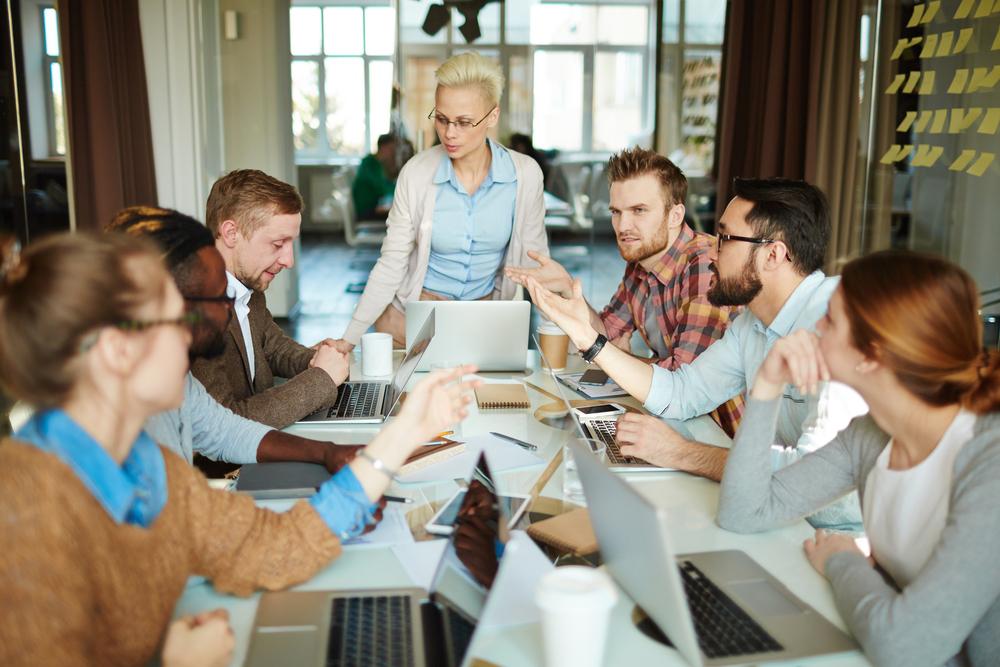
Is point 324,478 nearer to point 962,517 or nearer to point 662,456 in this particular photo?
point 662,456

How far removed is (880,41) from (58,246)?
3890 millimetres

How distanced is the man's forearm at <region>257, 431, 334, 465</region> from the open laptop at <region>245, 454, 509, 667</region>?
54 centimetres

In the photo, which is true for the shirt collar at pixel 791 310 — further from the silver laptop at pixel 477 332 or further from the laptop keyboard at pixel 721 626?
the laptop keyboard at pixel 721 626

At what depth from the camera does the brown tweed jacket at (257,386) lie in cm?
209

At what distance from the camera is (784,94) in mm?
4355

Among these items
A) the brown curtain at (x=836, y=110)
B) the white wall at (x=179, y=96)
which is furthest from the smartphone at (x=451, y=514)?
the white wall at (x=179, y=96)

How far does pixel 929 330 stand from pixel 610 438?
870 mm

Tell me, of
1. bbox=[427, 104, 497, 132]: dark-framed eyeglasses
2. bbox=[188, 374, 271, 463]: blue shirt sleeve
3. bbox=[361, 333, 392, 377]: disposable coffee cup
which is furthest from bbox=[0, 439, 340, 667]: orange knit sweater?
bbox=[427, 104, 497, 132]: dark-framed eyeglasses

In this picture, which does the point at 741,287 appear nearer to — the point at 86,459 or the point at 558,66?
the point at 86,459

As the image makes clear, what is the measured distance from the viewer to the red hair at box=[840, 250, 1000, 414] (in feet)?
4.29

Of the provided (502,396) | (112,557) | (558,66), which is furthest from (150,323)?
(558,66)

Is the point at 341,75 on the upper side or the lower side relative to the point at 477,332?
upper

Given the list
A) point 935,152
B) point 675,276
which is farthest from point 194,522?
point 935,152

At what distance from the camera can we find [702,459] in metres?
1.86
